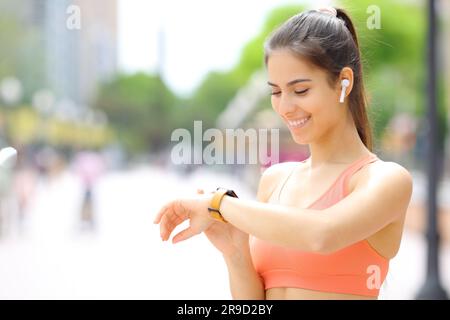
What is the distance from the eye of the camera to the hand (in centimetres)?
161

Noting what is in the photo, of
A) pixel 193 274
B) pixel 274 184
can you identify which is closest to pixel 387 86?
pixel 193 274

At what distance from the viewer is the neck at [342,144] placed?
1.70 meters

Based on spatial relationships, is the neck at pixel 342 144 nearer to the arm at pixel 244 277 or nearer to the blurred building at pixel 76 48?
the arm at pixel 244 277

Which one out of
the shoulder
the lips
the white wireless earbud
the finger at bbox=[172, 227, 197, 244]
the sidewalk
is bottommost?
the sidewalk

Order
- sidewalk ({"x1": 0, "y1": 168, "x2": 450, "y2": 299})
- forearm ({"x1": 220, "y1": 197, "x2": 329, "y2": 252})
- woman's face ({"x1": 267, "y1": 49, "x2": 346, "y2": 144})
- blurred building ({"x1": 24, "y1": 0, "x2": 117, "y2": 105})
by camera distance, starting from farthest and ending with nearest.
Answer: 1. blurred building ({"x1": 24, "y1": 0, "x2": 117, "y2": 105})
2. sidewalk ({"x1": 0, "y1": 168, "x2": 450, "y2": 299})
3. woman's face ({"x1": 267, "y1": 49, "x2": 346, "y2": 144})
4. forearm ({"x1": 220, "y1": 197, "x2": 329, "y2": 252})

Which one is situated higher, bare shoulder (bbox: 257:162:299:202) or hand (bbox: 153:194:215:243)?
bare shoulder (bbox: 257:162:299:202)

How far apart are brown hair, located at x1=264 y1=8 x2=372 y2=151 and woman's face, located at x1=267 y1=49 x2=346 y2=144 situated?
0.7 inches

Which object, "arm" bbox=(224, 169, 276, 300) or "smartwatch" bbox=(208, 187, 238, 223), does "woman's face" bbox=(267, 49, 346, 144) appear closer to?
"smartwatch" bbox=(208, 187, 238, 223)

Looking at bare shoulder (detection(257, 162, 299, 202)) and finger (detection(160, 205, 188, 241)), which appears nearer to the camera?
finger (detection(160, 205, 188, 241))

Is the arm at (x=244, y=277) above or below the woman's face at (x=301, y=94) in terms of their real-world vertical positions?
below

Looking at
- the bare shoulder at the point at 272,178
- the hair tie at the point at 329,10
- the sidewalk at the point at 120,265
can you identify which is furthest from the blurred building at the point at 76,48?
the hair tie at the point at 329,10

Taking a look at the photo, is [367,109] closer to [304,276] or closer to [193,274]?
[304,276]

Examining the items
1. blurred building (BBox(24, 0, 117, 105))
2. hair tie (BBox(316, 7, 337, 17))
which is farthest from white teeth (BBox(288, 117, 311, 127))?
A: blurred building (BBox(24, 0, 117, 105))
